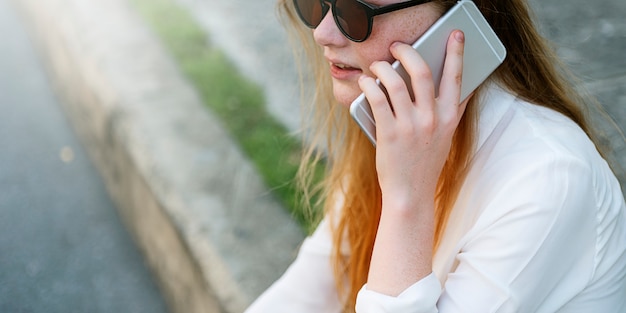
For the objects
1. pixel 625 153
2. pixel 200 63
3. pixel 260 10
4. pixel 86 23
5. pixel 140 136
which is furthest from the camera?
pixel 260 10

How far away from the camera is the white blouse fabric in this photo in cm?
146

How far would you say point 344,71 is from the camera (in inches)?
65.7

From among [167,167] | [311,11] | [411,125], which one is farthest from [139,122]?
[411,125]

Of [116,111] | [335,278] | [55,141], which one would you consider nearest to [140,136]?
[116,111]

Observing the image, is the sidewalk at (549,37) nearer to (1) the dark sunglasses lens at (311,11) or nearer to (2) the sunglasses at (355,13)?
(1) the dark sunglasses lens at (311,11)

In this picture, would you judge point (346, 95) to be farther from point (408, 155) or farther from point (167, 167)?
point (167, 167)

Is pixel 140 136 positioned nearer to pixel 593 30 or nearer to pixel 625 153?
pixel 625 153

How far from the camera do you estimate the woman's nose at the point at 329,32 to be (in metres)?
1.62

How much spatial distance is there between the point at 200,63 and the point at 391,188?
2.41 meters

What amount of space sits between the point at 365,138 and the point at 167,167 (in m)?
1.23

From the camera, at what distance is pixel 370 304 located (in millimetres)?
1527

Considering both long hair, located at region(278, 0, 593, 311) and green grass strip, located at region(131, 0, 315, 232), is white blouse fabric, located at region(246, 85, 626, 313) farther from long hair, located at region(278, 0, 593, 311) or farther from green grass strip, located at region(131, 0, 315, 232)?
green grass strip, located at region(131, 0, 315, 232)

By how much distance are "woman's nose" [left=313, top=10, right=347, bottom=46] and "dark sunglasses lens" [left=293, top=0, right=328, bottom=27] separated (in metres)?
0.02

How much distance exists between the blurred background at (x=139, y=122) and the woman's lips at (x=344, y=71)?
1.00 meters
